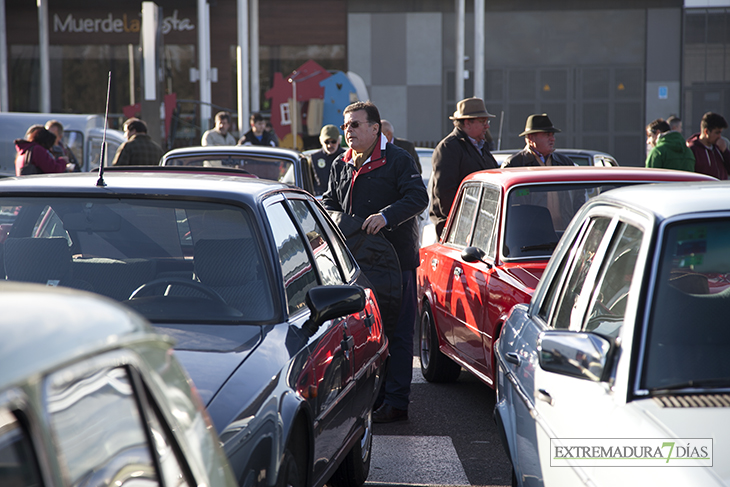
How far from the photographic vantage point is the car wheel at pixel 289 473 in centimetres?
287

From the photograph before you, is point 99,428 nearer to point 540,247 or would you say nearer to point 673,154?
point 540,247

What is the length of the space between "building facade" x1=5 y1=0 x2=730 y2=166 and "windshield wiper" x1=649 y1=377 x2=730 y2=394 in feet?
88.0

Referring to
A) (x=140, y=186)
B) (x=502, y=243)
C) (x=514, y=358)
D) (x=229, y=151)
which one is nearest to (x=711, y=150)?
(x=229, y=151)

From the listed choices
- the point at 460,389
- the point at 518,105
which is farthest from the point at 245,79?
the point at 460,389

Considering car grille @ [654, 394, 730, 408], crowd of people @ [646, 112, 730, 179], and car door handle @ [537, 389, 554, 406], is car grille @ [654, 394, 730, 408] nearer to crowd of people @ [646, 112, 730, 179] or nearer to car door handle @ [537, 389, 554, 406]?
car door handle @ [537, 389, 554, 406]

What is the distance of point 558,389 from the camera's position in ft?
9.60

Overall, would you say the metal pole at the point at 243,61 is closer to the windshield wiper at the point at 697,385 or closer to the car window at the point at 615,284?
the car window at the point at 615,284

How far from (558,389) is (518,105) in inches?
1078

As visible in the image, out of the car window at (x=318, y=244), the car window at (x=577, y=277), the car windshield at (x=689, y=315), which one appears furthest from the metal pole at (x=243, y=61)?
the car windshield at (x=689, y=315)

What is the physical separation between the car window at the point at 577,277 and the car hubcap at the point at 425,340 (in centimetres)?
362

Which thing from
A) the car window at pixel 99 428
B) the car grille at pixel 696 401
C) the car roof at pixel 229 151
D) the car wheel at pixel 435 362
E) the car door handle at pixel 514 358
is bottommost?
the car wheel at pixel 435 362

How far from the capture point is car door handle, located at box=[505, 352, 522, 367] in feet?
11.7

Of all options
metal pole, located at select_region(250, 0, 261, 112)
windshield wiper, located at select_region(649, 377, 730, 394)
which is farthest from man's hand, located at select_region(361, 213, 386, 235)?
metal pole, located at select_region(250, 0, 261, 112)

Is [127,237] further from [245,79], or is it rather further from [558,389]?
[245,79]
